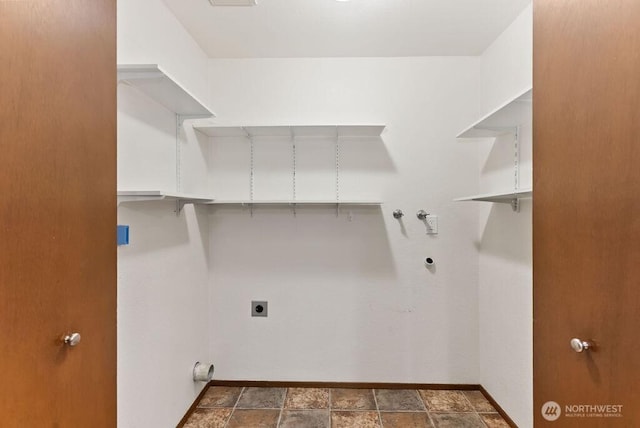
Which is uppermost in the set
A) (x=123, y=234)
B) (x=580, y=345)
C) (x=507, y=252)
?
(x=123, y=234)

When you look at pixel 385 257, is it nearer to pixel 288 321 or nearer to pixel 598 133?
pixel 288 321

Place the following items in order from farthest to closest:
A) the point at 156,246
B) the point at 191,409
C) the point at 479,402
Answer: the point at 479,402 < the point at 191,409 < the point at 156,246

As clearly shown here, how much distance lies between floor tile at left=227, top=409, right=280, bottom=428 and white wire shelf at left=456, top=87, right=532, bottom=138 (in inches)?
89.7

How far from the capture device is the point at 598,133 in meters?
0.78

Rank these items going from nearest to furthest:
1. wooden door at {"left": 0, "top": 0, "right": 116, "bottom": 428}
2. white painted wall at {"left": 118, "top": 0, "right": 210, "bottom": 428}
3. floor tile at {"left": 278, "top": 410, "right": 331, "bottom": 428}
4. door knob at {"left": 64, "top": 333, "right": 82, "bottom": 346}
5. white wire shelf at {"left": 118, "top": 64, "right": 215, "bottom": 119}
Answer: wooden door at {"left": 0, "top": 0, "right": 116, "bottom": 428}
door knob at {"left": 64, "top": 333, "right": 82, "bottom": 346}
white wire shelf at {"left": 118, "top": 64, "right": 215, "bottom": 119}
white painted wall at {"left": 118, "top": 0, "right": 210, "bottom": 428}
floor tile at {"left": 278, "top": 410, "right": 331, "bottom": 428}

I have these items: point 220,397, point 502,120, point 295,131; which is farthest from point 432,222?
point 220,397

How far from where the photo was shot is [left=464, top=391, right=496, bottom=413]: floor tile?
7.00 feet

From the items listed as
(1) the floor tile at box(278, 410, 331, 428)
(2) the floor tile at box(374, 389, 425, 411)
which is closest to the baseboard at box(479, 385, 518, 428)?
(2) the floor tile at box(374, 389, 425, 411)

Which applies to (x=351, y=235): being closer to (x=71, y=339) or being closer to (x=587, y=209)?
(x=587, y=209)

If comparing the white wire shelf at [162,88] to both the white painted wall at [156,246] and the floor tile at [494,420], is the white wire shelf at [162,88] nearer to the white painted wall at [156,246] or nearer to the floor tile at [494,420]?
the white painted wall at [156,246]

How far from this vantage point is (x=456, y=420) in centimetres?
202

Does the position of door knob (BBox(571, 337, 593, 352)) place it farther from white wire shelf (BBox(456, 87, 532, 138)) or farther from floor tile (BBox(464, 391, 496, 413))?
floor tile (BBox(464, 391, 496, 413))

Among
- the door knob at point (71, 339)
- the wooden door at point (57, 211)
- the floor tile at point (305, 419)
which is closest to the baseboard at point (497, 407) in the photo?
the floor tile at point (305, 419)

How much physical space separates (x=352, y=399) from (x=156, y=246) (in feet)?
5.67
